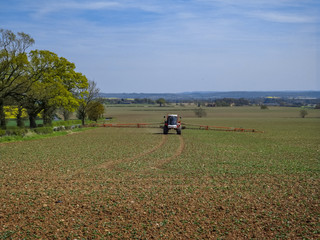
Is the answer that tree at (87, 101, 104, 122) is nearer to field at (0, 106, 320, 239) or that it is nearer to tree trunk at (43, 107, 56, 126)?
tree trunk at (43, 107, 56, 126)

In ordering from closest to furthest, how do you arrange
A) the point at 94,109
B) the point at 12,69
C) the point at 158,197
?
the point at 158,197, the point at 12,69, the point at 94,109

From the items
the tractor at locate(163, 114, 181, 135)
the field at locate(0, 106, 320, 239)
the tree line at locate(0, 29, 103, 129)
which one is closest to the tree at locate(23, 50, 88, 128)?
the tree line at locate(0, 29, 103, 129)

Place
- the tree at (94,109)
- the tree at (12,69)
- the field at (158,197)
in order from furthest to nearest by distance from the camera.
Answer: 1. the tree at (94,109)
2. the tree at (12,69)
3. the field at (158,197)

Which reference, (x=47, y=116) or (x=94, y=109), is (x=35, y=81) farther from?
(x=94, y=109)

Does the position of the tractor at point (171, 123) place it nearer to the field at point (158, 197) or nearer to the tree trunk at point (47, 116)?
the tree trunk at point (47, 116)

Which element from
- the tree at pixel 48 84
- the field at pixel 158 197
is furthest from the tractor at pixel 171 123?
the field at pixel 158 197

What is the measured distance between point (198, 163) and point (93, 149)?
10028 mm

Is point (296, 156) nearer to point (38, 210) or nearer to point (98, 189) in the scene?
point (98, 189)

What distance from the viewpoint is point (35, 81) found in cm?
4112

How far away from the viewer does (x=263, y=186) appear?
52.4 ft

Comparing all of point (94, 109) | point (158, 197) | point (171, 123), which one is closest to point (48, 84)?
point (171, 123)

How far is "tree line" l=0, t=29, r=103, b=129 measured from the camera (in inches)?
1393

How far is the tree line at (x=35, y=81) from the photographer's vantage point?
116ft

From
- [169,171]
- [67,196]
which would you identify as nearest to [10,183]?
[67,196]
